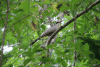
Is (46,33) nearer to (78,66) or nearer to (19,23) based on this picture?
(78,66)

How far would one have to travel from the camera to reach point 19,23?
419mm

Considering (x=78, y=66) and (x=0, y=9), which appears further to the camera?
(x=78, y=66)

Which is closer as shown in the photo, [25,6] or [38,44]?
[25,6]

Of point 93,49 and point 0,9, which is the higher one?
point 0,9

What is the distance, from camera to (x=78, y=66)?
72cm

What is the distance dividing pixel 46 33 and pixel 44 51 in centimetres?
92

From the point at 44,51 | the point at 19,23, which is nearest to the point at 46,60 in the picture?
the point at 44,51

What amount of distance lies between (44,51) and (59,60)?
10 cm

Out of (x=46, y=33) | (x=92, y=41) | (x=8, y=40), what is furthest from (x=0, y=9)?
(x=92, y=41)

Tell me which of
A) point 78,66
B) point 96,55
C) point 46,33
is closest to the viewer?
point 78,66

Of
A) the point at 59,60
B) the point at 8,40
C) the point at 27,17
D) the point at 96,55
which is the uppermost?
the point at 27,17

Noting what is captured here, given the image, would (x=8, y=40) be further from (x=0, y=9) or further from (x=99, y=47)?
(x=99, y=47)

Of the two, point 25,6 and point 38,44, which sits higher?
point 25,6

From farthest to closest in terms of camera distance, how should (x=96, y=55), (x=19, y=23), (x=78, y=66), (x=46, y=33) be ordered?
(x=46, y=33)
(x=96, y=55)
(x=78, y=66)
(x=19, y=23)
